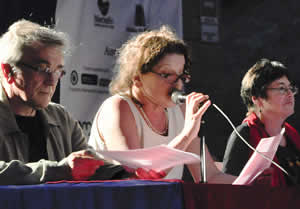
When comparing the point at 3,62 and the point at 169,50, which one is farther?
the point at 169,50

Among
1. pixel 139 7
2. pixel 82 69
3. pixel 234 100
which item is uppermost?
pixel 139 7

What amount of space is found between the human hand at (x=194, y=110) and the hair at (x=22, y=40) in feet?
1.74

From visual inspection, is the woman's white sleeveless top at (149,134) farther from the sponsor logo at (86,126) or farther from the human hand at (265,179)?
the sponsor logo at (86,126)

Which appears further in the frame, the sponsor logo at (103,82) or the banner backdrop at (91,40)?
the sponsor logo at (103,82)

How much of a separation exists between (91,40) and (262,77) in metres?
1.21

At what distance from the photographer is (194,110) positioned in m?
2.01

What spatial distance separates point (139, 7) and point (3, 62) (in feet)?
7.07

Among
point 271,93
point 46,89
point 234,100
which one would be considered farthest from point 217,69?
point 46,89

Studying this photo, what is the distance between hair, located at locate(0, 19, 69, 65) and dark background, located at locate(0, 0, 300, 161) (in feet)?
11.1

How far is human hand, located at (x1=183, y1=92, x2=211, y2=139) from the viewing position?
198 cm

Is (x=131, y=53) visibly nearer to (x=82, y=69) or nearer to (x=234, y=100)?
(x=82, y=69)

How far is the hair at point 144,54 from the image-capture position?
248cm

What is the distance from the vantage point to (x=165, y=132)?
2609mm

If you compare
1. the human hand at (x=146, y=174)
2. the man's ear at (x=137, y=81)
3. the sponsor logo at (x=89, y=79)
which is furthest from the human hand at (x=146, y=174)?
the sponsor logo at (x=89, y=79)
